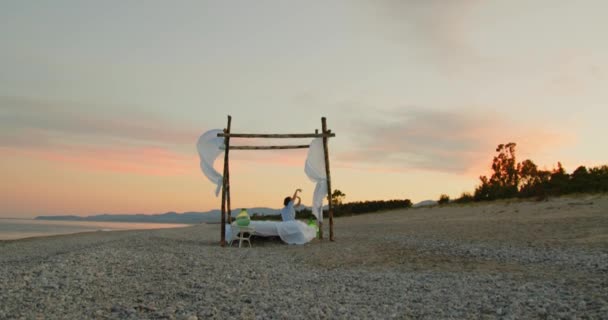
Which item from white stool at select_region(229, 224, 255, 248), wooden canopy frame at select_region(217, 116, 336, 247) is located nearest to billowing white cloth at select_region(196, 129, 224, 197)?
wooden canopy frame at select_region(217, 116, 336, 247)

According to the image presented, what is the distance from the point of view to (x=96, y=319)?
5.99m

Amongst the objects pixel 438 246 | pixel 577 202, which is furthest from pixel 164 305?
pixel 577 202

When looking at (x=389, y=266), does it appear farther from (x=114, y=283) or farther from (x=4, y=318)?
(x=4, y=318)

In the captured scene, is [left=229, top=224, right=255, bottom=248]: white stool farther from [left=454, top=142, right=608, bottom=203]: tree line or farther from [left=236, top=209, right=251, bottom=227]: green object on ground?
[left=454, top=142, right=608, bottom=203]: tree line

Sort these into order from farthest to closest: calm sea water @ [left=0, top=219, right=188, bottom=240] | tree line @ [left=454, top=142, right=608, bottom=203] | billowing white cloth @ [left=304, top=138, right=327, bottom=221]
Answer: calm sea water @ [left=0, top=219, right=188, bottom=240]
tree line @ [left=454, top=142, right=608, bottom=203]
billowing white cloth @ [left=304, top=138, right=327, bottom=221]

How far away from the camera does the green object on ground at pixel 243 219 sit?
1578 cm

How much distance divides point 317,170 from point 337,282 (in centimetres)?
854

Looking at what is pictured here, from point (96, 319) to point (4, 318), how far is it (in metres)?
1.19

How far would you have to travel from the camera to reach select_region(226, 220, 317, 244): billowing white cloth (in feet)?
53.2

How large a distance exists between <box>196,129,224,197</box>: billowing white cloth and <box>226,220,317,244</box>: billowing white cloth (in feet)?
6.43

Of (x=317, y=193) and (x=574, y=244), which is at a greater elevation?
(x=317, y=193)

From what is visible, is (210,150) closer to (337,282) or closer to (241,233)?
(241,233)

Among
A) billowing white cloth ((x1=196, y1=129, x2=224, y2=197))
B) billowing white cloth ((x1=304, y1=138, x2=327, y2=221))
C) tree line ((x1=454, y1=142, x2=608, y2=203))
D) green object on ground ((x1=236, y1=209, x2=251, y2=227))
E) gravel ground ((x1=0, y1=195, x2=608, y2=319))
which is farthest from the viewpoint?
Result: tree line ((x1=454, y1=142, x2=608, y2=203))

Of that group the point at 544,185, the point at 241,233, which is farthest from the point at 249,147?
the point at 544,185
